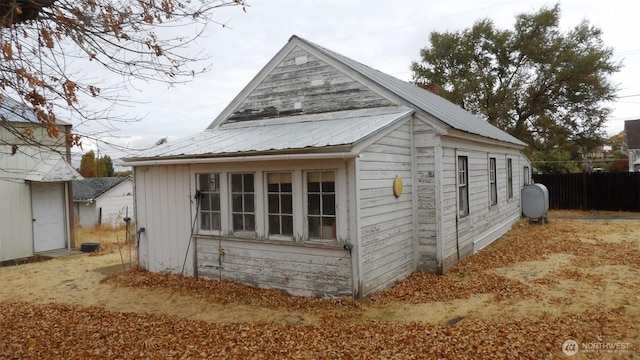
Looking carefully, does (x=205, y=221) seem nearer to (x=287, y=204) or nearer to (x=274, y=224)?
(x=274, y=224)

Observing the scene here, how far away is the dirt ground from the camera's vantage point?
16.7 ft

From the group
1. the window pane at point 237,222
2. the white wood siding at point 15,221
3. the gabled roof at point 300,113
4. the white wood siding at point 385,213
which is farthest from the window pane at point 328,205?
the white wood siding at point 15,221

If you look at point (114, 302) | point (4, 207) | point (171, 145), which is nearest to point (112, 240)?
point (4, 207)

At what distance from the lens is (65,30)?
4.39 meters

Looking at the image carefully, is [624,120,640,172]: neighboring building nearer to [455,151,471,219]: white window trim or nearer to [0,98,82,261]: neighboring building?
[455,151,471,219]: white window trim

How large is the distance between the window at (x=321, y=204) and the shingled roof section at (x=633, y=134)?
3962 centimetres

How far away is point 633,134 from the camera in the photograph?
36875 millimetres

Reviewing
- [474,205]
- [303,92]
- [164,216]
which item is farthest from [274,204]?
[474,205]

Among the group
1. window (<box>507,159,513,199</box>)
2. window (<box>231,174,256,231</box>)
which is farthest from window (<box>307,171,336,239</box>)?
window (<box>507,159,513,199</box>)

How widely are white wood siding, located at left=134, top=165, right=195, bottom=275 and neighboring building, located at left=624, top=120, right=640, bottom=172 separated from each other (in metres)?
37.7

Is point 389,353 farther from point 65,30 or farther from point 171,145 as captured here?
point 171,145

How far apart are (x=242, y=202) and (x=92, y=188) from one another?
64.3 ft

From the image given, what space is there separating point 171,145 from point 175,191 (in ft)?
4.78

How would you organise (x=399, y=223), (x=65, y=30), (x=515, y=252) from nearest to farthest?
(x=65, y=30)
(x=399, y=223)
(x=515, y=252)
